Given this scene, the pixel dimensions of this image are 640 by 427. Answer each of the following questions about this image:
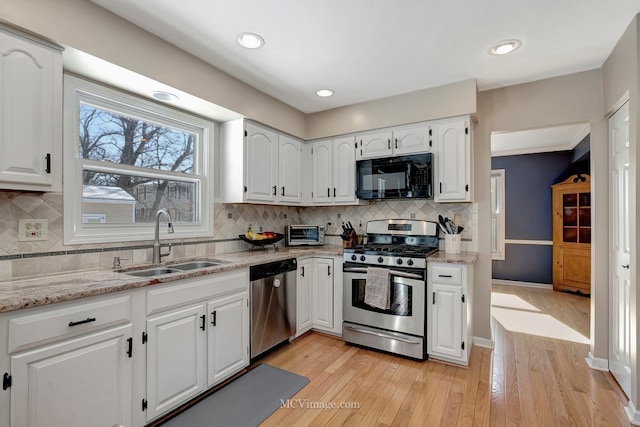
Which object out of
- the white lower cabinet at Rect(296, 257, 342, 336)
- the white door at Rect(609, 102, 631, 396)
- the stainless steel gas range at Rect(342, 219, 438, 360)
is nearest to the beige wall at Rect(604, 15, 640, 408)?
the white door at Rect(609, 102, 631, 396)

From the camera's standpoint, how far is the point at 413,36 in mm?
2102

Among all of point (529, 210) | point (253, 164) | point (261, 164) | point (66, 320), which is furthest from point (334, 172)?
point (529, 210)

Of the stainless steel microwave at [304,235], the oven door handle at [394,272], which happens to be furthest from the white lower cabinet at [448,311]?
the stainless steel microwave at [304,235]

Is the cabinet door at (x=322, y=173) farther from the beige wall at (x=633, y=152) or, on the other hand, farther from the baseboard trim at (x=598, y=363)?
the baseboard trim at (x=598, y=363)

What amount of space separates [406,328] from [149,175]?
2562 mm

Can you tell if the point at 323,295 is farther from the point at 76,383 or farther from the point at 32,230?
the point at 32,230

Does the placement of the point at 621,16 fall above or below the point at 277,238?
above

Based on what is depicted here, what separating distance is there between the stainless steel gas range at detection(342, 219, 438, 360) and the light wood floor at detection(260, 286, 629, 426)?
14 centimetres

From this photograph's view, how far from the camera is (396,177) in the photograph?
122 inches

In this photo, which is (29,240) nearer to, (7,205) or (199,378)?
(7,205)

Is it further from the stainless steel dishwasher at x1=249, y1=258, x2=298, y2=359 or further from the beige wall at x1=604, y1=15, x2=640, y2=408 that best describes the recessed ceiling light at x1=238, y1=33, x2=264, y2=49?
the beige wall at x1=604, y1=15, x2=640, y2=408

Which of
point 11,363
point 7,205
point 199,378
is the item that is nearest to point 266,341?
point 199,378

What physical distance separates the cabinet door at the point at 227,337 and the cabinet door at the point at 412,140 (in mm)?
2095

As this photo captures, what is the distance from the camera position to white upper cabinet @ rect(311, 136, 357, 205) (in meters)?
3.43
